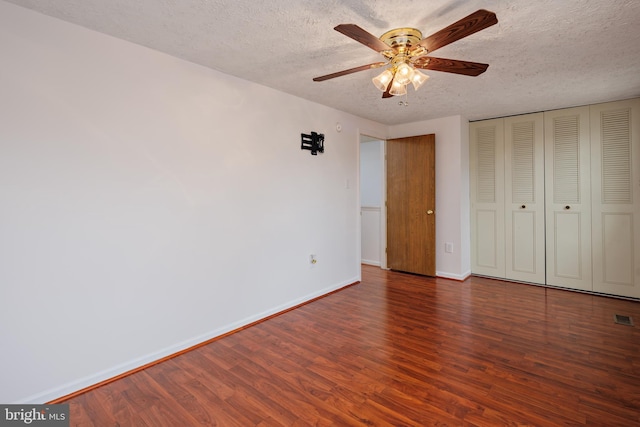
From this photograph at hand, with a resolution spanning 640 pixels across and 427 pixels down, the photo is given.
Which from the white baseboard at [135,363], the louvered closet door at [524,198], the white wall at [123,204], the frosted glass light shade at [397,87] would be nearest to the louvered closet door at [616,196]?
the louvered closet door at [524,198]

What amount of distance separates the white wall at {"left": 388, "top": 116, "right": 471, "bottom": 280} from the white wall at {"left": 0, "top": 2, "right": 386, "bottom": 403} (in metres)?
2.34

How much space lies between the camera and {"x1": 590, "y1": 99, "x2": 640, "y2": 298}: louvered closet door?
3.55m

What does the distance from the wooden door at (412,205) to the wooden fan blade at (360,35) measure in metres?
2.92

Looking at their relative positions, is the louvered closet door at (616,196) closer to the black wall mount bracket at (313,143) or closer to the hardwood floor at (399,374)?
the hardwood floor at (399,374)

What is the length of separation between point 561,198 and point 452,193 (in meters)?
1.29

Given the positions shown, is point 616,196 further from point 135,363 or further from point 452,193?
point 135,363

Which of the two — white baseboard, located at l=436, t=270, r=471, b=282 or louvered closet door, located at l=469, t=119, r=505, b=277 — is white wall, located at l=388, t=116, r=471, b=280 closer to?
white baseboard, located at l=436, t=270, r=471, b=282

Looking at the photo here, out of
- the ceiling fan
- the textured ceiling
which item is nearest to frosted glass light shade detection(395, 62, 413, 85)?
the ceiling fan

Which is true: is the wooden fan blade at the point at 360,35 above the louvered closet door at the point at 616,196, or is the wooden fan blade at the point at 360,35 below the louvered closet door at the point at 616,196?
above

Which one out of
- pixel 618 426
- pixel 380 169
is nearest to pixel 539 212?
pixel 380 169

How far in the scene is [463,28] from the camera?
1574mm

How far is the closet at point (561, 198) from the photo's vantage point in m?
3.61

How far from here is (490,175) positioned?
14.7ft

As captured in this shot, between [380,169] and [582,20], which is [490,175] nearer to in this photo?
[380,169]
